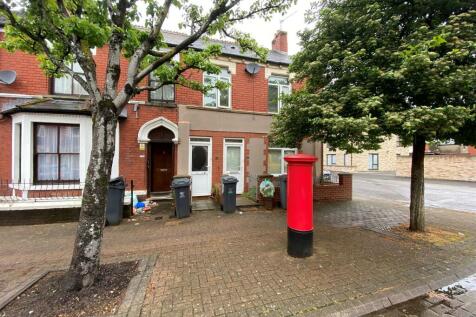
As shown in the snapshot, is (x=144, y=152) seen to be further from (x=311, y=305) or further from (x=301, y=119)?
(x=311, y=305)

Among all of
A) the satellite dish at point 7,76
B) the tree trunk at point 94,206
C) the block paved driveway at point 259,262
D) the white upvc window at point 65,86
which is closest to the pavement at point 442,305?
the block paved driveway at point 259,262

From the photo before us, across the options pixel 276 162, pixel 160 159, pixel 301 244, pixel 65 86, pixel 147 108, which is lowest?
pixel 301 244

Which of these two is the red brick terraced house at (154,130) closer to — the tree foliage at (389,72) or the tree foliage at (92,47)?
the tree foliage at (389,72)

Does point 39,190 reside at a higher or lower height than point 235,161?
lower

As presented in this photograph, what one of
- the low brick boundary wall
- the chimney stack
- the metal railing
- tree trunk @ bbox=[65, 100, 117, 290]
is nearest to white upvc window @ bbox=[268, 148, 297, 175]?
the low brick boundary wall

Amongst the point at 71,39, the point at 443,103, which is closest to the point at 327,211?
the point at 443,103

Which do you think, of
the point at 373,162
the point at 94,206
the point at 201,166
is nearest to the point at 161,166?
the point at 201,166

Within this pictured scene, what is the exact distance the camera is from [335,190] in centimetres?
1030

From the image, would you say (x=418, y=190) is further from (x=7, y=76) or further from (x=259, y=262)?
(x=7, y=76)

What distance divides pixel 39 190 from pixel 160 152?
419cm

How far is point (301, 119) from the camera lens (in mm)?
5539

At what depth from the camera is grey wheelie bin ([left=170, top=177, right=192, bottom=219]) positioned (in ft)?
24.8

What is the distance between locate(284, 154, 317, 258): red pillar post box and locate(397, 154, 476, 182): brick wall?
22.8 m

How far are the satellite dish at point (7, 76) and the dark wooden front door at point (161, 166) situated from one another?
4984 mm
